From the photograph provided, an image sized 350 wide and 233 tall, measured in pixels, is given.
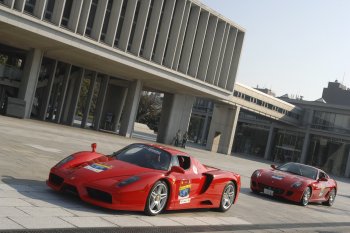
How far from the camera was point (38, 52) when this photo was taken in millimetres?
34125

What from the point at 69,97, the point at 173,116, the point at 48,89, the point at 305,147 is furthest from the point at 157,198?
the point at 305,147

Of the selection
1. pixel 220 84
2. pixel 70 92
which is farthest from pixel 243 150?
pixel 70 92

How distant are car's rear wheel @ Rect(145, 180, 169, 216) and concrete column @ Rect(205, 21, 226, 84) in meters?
35.7

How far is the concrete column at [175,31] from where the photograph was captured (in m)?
39.4

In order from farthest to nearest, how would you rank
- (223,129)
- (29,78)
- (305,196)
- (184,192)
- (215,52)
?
(223,129) → (215,52) → (29,78) → (305,196) → (184,192)

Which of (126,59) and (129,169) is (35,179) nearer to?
(129,169)

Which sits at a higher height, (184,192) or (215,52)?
(215,52)

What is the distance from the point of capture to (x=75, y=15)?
3181 centimetres

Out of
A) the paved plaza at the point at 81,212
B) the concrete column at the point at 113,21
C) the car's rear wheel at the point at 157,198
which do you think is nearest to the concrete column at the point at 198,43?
the concrete column at the point at 113,21

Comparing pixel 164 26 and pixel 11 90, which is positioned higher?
pixel 164 26

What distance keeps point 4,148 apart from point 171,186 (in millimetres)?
6358

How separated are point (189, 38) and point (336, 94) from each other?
75189 mm

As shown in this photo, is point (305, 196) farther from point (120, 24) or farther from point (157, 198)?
point (120, 24)

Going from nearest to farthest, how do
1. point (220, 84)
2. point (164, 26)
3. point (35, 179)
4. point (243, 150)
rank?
point (35, 179), point (164, 26), point (220, 84), point (243, 150)
